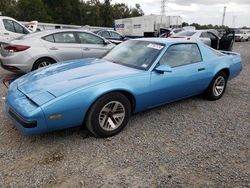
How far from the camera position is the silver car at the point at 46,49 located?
633 centimetres

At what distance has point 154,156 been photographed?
316cm

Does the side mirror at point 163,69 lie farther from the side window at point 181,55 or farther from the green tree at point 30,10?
the green tree at point 30,10

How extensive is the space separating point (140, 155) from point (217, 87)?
2.87 metres

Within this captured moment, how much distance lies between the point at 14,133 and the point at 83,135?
1003mm

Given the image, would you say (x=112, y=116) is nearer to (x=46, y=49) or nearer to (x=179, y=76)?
(x=179, y=76)

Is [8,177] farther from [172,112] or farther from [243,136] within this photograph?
[243,136]

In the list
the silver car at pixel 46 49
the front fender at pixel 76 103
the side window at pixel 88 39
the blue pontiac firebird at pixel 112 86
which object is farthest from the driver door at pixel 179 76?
the side window at pixel 88 39

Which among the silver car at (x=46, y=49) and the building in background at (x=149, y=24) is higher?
the silver car at (x=46, y=49)

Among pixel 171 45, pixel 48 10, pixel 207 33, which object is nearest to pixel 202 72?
pixel 171 45

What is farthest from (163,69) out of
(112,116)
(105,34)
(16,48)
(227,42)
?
(105,34)

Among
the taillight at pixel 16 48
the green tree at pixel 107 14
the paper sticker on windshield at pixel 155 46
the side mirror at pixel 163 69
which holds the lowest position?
the green tree at pixel 107 14

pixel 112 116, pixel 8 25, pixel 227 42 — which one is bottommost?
pixel 227 42

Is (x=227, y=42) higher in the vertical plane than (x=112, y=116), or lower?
lower

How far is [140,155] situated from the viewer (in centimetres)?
317
